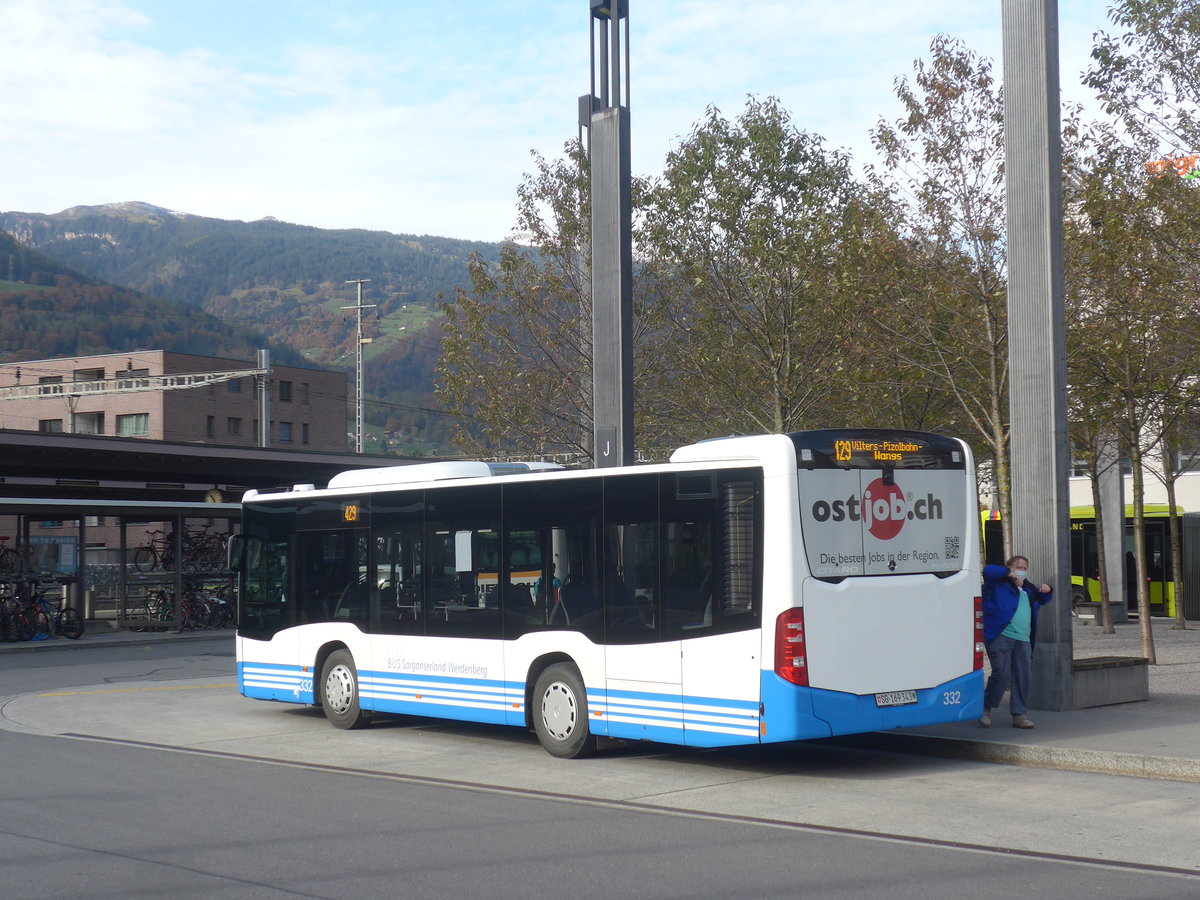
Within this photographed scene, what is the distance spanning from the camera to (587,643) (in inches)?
475

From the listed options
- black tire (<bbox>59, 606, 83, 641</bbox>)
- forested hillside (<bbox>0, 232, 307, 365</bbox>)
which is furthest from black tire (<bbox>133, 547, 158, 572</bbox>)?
forested hillside (<bbox>0, 232, 307, 365</bbox>)

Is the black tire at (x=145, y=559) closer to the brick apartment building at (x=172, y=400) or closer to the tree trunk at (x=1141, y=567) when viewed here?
the tree trunk at (x=1141, y=567)

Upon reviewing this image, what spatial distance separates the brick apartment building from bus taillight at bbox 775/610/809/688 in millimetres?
69166

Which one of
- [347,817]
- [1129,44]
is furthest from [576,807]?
[1129,44]

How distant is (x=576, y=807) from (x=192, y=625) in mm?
28651

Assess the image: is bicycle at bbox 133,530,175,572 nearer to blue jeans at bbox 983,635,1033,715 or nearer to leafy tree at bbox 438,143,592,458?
leafy tree at bbox 438,143,592,458

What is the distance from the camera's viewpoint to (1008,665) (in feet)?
42.4

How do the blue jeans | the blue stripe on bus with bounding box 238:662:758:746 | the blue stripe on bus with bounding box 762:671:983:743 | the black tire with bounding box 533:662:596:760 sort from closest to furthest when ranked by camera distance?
the blue stripe on bus with bounding box 762:671:983:743, the blue stripe on bus with bounding box 238:662:758:746, the black tire with bounding box 533:662:596:760, the blue jeans

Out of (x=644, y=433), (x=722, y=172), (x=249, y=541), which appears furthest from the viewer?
(x=644, y=433)

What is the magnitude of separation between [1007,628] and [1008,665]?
0.35 metres

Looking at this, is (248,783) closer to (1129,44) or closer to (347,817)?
(347,817)

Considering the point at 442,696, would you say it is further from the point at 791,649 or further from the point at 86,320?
the point at 86,320

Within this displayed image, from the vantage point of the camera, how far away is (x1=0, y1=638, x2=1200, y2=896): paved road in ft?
24.4

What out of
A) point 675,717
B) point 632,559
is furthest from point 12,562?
point 675,717
